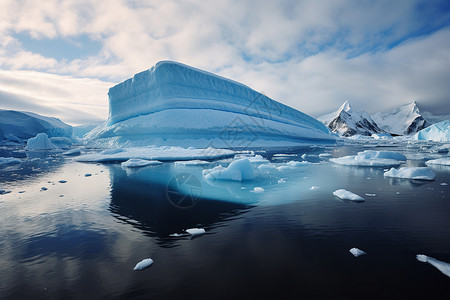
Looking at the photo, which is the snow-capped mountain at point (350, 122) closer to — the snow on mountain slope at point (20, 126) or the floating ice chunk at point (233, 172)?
the snow on mountain slope at point (20, 126)

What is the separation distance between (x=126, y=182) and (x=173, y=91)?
64.4 ft

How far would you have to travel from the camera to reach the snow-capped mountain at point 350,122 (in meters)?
141

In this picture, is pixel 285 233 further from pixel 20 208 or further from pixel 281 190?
pixel 20 208

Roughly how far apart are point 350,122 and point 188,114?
155313 millimetres

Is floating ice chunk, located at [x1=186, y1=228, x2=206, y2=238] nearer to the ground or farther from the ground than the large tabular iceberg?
nearer to the ground

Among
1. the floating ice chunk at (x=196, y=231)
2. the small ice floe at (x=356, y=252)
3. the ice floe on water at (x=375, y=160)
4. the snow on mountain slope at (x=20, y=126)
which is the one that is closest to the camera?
the small ice floe at (x=356, y=252)

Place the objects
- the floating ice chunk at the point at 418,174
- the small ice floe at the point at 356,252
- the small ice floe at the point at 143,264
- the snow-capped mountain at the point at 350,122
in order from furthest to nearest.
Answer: the snow-capped mountain at the point at 350,122 < the floating ice chunk at the point at 418,174 < the small ice floe at the point at 356,252 < the small ice floe at the point at 143,264

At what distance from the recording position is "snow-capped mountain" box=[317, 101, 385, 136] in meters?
141

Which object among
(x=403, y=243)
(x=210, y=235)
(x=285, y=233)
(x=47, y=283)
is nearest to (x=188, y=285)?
(x=210, y=235)

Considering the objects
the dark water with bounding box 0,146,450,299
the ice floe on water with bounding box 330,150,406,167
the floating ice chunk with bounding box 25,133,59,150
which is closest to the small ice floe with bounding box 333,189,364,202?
the dark water with bounding box 0,146,450,299

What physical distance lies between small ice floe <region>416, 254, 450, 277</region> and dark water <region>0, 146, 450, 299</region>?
0.30 feet

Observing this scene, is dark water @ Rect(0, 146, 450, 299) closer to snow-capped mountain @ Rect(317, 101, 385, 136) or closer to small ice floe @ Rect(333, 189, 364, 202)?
small ice floe @ Rect(333, 189, 364, 202)

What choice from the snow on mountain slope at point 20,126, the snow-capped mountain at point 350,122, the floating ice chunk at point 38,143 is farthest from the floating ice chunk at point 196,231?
the snow-capped mountain at point 350,122

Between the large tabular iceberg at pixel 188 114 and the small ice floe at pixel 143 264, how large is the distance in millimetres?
19380
